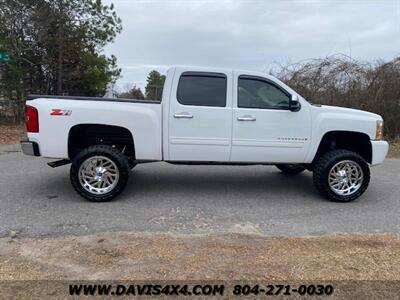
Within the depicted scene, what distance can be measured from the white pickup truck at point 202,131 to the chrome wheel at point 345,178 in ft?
0.05

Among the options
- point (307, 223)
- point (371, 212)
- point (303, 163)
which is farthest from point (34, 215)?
point (371, 212)

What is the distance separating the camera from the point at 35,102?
17.3ft

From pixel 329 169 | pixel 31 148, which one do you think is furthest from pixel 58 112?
pixel 329 169

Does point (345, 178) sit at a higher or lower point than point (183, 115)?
lower

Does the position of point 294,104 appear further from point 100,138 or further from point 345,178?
point 100,138

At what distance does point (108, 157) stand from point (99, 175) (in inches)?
11.7

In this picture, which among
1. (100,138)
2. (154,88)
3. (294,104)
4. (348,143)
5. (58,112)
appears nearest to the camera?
(58,112)

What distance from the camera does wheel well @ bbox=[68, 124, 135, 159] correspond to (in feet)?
18.2

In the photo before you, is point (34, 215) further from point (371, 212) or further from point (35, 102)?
point (371, 212)

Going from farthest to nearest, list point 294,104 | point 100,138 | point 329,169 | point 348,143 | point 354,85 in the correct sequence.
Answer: point 354,85 → point 348,143 → point 100,138 → point 329,169 → point 294,104

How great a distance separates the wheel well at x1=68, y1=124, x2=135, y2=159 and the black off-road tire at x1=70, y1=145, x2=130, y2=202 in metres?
0.28

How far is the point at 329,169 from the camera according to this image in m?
5.74

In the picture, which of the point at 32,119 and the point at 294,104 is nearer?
the point at 32,119

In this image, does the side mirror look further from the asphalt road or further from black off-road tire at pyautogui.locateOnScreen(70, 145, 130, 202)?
black off-road tire at pyautogui.locateOnScreen(70, 145, 130, 202)
